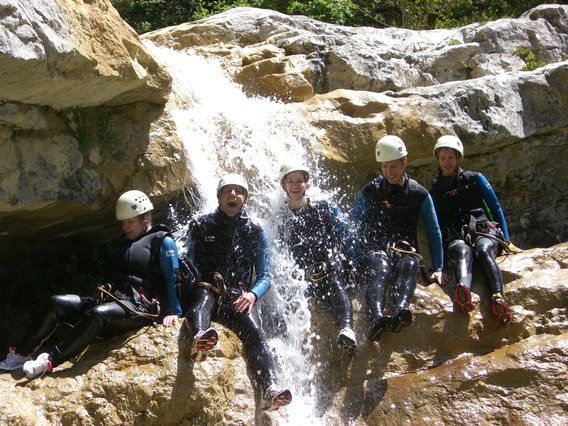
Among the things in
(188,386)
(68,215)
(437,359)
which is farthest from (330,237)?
(68,215)

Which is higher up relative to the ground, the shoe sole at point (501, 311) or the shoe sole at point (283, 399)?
the shoe sole at point (501, 311)

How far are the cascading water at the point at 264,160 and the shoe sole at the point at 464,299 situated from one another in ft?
4.48

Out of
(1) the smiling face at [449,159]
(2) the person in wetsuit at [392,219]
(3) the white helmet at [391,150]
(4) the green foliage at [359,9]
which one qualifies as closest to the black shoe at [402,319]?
(2) the person in wetsuit at [392,219]

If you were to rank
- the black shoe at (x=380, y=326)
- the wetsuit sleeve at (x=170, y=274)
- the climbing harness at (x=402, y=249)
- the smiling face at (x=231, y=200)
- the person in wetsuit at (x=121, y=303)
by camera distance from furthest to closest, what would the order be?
the climbing harness at (x=402, y=249)
the smiling face at (x=231, y=200)
the black shoe at (x=380, y=326)
the wetsuit sleeve at (x=170, y=274)
the person in wetsuit at (x=121, y=303)

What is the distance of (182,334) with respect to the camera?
225 inches

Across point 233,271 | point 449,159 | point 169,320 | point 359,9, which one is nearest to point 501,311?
point 449,159

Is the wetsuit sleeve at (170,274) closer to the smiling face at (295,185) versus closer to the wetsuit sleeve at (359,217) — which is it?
the smiling face at (295,185)

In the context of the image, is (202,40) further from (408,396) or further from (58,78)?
(408,396)

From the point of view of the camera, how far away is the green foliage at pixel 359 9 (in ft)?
47.5

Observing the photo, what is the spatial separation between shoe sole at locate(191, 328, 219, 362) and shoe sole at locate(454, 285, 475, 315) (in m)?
2.29

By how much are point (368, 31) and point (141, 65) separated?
17.8ft

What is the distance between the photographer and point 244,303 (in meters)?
5.99

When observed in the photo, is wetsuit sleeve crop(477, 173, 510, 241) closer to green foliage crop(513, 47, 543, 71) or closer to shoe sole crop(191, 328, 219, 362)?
shoe sole crop(191, 328, 219, 362)

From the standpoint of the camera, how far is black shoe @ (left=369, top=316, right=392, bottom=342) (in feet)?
19.9
